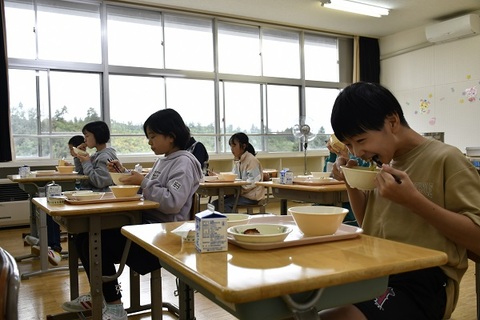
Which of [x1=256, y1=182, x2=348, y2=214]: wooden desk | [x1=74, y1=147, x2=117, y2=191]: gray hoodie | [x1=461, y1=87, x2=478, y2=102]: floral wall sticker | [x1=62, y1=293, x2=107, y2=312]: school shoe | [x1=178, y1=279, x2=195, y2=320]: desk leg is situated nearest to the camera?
[x1=178, y1=279, x2=195, y2=320]: desk leg

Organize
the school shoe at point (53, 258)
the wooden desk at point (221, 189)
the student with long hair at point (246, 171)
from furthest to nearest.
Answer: the student with long hair at point (246, 171) → the wooden desk at point (221, 189) → the school shoe at point (53, 258)

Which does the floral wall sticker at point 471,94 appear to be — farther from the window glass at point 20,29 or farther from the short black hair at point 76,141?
the window glass at point 20,29

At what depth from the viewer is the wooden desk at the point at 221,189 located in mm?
3721

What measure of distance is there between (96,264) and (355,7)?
5783 millimetres

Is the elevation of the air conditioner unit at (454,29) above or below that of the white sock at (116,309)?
above

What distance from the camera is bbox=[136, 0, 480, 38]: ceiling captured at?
6.19 metres

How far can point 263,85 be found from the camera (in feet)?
23.9

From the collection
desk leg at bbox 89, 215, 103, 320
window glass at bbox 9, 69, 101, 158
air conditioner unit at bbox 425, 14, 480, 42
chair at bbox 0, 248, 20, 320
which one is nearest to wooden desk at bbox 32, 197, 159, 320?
desk leg at bbox 89, 215, 103, 320

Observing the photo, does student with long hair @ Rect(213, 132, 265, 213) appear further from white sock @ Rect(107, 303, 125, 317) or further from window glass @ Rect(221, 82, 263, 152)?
window glass @ Rect(221, 82, 263, 152)

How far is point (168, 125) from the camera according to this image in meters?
2.21

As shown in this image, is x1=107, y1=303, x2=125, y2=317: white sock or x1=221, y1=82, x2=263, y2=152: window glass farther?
x1=221, y1=82, x2=263, y2=152: window glass

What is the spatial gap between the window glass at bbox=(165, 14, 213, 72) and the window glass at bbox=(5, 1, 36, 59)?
1846 mm

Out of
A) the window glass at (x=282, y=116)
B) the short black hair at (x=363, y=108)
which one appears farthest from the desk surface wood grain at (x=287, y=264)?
the window glass at (x=282, y=116)

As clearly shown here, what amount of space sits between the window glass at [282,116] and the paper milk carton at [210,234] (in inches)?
254
